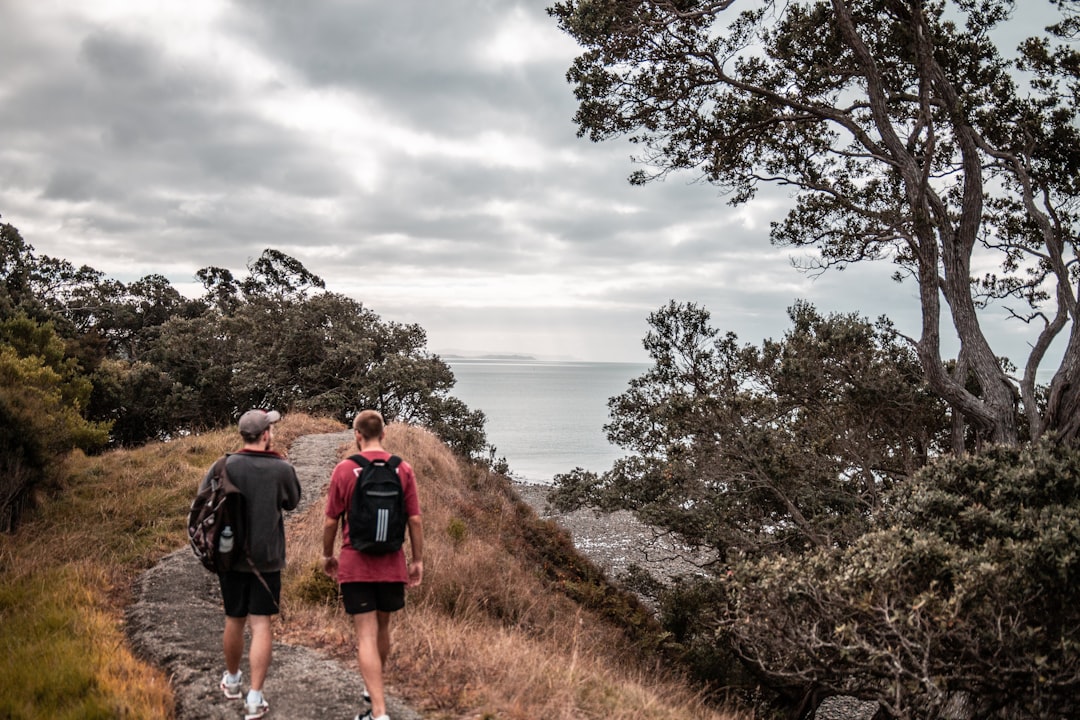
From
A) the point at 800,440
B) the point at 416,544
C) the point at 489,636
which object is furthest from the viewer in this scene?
the point at 800,440

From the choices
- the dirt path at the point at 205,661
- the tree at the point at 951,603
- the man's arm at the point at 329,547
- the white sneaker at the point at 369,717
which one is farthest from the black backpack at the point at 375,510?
the tree at the point at 951,603

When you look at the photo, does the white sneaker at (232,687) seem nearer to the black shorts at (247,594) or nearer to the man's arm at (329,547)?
the black shorts at (247,594)

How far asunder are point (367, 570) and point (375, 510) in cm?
41

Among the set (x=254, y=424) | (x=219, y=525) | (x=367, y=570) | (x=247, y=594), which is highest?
(x=254, y=424)

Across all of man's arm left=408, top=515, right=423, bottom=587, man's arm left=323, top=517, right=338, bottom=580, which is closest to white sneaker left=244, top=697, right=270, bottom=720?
man's arm left=323, top=517, right=338, bottom=580

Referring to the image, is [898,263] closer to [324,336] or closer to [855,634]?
[855,634]

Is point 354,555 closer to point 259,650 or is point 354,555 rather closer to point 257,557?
point 257,557

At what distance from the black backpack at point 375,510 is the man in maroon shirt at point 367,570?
59mm

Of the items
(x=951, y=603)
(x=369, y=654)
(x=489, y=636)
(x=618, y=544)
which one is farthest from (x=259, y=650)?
(x=618, y=544)

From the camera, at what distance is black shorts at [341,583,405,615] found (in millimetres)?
4621

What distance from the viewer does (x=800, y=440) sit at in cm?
1341

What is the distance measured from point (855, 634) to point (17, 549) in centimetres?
939

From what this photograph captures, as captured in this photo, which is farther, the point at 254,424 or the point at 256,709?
the point at 254,424

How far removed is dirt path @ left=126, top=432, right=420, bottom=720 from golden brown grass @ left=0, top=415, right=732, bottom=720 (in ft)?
0.59
